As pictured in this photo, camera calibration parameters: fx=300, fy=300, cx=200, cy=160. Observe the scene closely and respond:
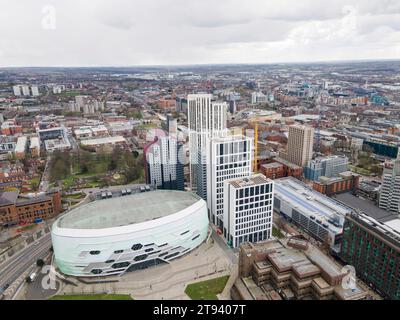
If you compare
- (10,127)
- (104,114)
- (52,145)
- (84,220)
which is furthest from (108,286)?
(104,114)

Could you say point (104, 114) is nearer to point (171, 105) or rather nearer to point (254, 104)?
point (171, 105)

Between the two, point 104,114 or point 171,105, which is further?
point 171,105

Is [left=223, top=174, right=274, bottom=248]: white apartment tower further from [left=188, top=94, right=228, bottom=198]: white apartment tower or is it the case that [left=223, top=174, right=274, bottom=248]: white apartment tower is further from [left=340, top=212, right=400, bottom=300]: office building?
[left=188, top=94, right=228, bottom=198]: white apartment tower

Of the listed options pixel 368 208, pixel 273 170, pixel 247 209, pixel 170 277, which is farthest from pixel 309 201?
pixel 170 277

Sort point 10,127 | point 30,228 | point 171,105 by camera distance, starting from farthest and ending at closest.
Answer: point 171,105 → point 10,127 → point 30,228

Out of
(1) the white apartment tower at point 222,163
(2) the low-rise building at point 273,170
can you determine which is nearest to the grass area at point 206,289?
(1) the white apartment tower at point 222,163

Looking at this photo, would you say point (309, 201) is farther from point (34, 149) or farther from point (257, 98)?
point (257, 98)

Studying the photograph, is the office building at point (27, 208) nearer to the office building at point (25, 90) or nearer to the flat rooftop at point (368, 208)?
the flat rooftop at point (368, 208)
